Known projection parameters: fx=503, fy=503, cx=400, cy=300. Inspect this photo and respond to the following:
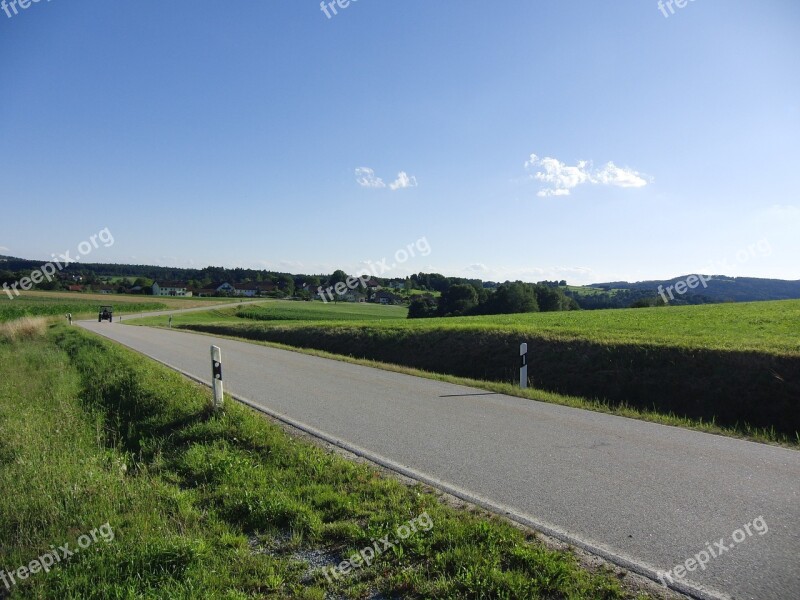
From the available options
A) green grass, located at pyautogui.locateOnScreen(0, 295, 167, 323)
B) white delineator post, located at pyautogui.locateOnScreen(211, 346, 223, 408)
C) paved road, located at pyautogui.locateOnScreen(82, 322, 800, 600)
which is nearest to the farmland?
green grass, located at pyautogui.locateOnScreen(0, 295, 167, 323)

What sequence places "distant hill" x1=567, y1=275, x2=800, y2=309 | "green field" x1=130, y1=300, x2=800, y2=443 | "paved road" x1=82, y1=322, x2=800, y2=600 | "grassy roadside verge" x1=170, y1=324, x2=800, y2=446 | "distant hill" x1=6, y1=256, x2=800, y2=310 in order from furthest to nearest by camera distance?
1. "distant hill" x1=6, y1=256, x2=800, y2=310
2. "distant hill" x1=567, y1=275, x2=800, y2=309
3. "green field" x1=130, y1=300, x2=800, y2=443
4. "grassy roadside verge" x1=170, y1=324, x2=800, y2=446
5. "paved road" x1=82, y1=322, x2=800, y2=600

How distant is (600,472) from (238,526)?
12.0 ft

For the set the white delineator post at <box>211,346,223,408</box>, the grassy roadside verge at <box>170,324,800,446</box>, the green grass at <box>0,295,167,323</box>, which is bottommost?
the grassy roadside verge at <box>170,324,800,446</box>

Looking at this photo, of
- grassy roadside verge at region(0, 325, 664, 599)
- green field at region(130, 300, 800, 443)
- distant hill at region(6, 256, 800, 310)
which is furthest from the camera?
distant hill at region(6, 256, 800, 310)

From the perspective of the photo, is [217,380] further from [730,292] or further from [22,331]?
[730,292]

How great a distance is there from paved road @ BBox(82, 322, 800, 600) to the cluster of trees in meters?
47.2

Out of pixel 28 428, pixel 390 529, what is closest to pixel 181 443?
pixel 28 428

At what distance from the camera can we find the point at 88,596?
140 inches

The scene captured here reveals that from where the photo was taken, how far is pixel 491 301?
59.6 metres

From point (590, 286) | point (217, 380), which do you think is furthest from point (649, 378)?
point (590, 286)

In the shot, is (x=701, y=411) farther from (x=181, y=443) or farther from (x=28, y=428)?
(x=28, y=428)

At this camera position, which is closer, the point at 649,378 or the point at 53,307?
the point at 649,378

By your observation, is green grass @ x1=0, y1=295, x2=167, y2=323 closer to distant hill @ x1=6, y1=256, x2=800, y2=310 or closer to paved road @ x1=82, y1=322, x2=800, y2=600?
distant hill @ x1=6, y1=256, x2=800, y2=310

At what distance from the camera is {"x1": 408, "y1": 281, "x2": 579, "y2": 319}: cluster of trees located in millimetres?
57562
